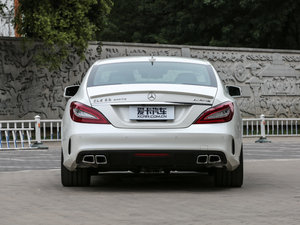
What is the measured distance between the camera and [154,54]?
33500mm

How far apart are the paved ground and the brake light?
2.75ft

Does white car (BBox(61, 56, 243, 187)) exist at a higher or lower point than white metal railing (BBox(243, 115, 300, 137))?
higher

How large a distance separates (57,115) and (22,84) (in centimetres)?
184

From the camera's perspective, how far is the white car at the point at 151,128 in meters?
9.23

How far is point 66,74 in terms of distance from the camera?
104 feet

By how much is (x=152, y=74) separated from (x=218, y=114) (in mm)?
1176

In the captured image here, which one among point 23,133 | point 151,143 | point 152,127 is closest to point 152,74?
point 152,127

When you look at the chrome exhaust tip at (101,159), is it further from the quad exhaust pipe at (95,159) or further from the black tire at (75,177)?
the black tire at (75,177)

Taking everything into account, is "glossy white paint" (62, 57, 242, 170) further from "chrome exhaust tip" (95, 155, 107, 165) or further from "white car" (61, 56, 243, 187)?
"chrome exhaust tip" (95, 155, 107, 165)

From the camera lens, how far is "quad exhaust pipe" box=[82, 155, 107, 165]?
933 cm

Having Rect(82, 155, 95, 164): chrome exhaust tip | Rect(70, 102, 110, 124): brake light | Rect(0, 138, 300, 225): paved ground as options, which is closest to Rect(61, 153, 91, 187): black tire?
Rect(0, 138, 300, 225): paved ground

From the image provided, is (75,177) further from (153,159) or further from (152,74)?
(152,74)

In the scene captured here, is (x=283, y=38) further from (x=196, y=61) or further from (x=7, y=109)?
(x=196, y=61)

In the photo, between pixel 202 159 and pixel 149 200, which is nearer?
pixel 149 200
